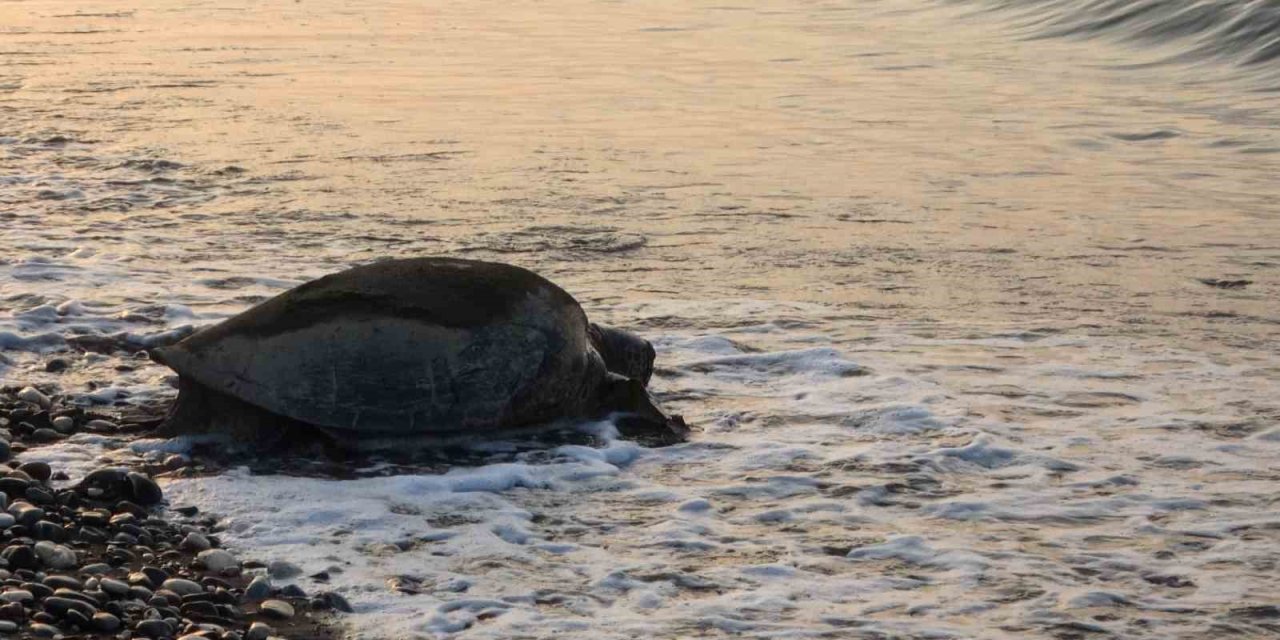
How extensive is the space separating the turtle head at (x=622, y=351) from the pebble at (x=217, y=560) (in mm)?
2005

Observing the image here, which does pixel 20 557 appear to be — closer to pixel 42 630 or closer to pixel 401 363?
pixel 42 630

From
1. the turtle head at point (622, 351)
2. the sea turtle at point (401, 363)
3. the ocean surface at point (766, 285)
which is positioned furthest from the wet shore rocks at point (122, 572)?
the turtle head at point (622, 351)

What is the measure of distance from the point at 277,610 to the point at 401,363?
156 cm

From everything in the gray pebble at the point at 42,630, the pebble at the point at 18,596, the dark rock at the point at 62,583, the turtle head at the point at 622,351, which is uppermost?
the turtle head at the point at 622,351

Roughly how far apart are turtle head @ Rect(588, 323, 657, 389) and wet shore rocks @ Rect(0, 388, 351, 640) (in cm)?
189

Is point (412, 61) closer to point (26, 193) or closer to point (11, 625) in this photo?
point (26, 193)

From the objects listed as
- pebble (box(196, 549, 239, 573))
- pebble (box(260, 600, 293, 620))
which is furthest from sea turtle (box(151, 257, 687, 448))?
pebble (box(260, 600, 293, 620))

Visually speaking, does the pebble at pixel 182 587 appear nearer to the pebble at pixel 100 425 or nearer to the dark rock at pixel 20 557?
the dark rock at pixel 20 557

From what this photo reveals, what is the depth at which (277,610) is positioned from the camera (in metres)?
4.40

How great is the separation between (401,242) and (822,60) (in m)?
8.42

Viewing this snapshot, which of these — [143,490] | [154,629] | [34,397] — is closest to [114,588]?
[154,629]

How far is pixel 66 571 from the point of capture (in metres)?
4.62

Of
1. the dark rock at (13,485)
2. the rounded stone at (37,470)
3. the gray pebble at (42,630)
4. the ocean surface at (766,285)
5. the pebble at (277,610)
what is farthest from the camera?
the rounded stone at (37,470)

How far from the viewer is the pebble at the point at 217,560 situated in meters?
4.74
